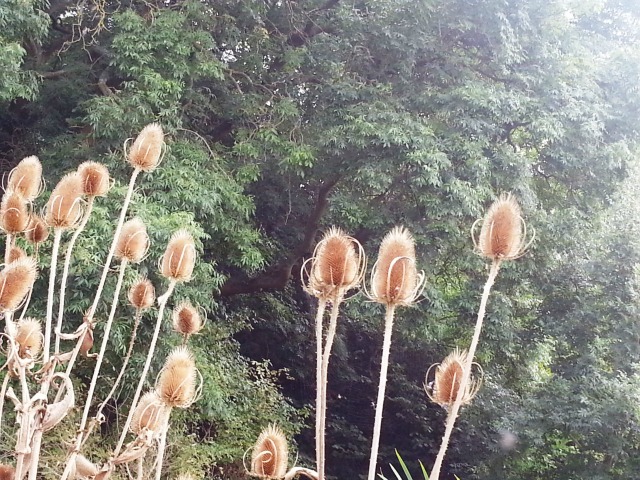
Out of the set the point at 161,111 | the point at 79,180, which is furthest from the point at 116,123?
the point at 79,180

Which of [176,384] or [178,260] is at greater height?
[178,260]

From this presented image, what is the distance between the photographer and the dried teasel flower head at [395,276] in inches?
37.2

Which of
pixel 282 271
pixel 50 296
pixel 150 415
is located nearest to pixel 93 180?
pixel 50 296

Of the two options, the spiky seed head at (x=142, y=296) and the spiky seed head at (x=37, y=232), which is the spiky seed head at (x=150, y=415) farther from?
the spiky seed head at (x=37, y=232)

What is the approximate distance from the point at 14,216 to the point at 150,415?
0.52 meters

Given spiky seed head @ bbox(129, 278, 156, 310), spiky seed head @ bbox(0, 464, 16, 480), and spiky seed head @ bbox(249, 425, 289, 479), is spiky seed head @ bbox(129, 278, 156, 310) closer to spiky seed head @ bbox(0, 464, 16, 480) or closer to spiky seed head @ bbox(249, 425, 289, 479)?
spiky seed head @ bbox(0, 464, 16, 480)

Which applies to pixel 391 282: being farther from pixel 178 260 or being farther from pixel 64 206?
pixel 64 206

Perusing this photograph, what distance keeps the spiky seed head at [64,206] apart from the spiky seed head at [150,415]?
424 mm

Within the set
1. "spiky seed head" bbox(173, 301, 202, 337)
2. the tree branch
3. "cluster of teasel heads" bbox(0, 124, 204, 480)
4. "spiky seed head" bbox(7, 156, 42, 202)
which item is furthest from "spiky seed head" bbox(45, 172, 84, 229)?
the tree branch

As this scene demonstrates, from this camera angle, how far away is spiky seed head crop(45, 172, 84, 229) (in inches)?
56.6

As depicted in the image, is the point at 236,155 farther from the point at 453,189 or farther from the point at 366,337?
the point at 366,337

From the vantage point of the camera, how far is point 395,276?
950mm

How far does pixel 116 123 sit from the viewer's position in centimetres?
480

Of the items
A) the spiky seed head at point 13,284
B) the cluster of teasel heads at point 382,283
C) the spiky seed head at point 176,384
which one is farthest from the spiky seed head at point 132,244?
the cluster of teasel heads at point 382,283
